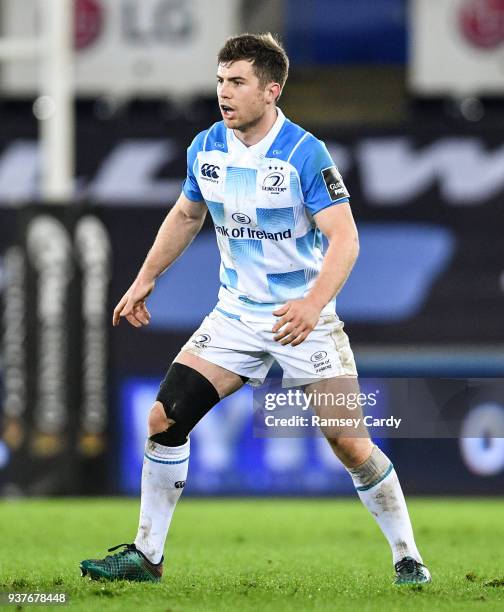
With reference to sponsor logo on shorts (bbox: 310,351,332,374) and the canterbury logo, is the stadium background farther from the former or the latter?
the canterbury logo

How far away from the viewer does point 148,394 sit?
42.2ft

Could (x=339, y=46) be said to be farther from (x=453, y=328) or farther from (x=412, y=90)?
(x=453, y=328)

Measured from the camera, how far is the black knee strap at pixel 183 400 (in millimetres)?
6453

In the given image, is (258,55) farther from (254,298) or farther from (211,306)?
(211,306)

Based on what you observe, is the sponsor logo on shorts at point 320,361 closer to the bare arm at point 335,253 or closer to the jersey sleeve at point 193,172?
the bare arm at point 335,253

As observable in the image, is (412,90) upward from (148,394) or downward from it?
upward

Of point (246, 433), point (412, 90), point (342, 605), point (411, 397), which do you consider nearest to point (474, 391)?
point (411, 397)

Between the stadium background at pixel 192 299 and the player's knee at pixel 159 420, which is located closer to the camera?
the player's knee at pixel 159 420

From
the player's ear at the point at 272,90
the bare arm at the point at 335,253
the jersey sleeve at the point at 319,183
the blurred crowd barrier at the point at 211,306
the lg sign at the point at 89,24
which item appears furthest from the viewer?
the lg sign at the point at 89,24

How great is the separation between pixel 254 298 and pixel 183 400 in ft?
1.70

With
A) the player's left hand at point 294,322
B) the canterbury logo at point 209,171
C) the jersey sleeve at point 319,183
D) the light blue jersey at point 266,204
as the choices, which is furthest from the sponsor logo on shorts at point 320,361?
the canterbury logo at point 209,171

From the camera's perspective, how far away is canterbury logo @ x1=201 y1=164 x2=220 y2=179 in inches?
257

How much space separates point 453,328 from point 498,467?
1.17 meters

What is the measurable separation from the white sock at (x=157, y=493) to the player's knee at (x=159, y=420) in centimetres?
9
